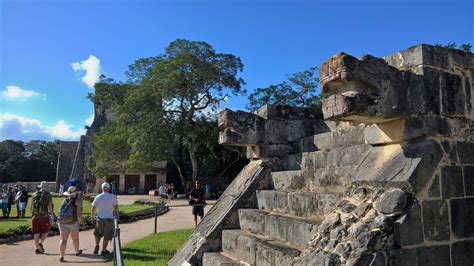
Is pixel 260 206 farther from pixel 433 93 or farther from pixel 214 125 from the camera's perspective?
pixel 214 125

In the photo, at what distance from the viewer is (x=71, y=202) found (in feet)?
25.8

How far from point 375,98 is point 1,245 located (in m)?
10.5

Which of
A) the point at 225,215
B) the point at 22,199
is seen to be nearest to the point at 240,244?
the point at 225,215

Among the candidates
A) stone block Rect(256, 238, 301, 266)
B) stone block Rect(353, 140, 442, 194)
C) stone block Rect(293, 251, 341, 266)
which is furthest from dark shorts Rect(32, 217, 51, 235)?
stone block Rect(353, 140, 442, 194)

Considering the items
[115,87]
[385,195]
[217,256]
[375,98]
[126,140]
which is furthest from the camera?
[115,87]

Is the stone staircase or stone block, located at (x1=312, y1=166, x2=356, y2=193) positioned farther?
stone block, located at (x1=312, y1=166, x2=356, y2=193)

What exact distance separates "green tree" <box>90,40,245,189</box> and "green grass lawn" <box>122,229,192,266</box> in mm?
16737

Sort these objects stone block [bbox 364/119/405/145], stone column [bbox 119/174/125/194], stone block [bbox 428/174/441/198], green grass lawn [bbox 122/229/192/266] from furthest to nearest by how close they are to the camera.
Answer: stone column [bbox 119/174/125/194] < green grass lawn [bbox 122/229/192/266] < stone block [bbox 364/119/405/145] < stone block [bbox 428/174/441/198]

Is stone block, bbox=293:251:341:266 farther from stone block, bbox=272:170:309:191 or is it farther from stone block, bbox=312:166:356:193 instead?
stone block, bbox=272:170:309:191

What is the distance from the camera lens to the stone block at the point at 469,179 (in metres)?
3.05

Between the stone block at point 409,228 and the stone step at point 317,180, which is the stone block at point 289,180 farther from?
the stone block at point 409,228

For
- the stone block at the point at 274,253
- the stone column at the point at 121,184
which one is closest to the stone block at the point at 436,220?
the stone block at the point at 274,253

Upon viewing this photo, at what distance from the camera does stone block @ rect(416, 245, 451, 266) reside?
8.77 feet

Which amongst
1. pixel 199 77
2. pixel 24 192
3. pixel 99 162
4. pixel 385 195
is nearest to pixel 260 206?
pixel 385 195
